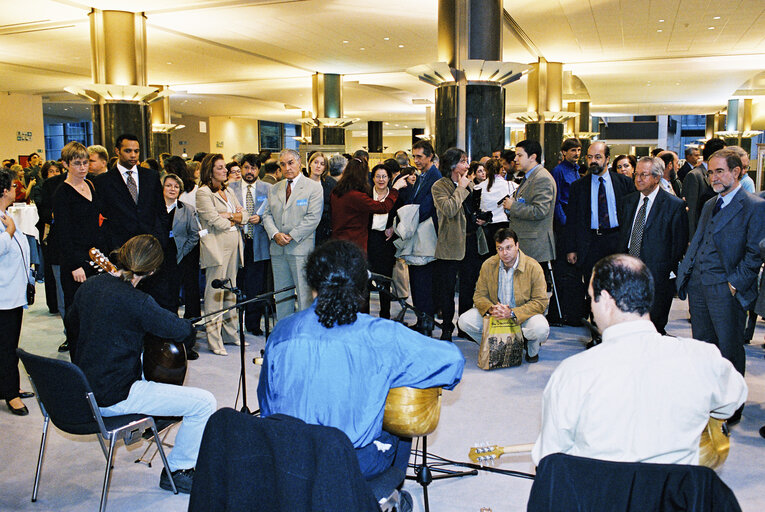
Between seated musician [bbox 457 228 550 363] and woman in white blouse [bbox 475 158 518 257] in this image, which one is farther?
woman in white blouse [bbox 475 158 518 257]

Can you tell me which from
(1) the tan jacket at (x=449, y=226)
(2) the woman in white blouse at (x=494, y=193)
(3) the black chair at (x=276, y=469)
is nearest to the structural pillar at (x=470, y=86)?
(2) the woman in white blouse at (x=494, y=193)

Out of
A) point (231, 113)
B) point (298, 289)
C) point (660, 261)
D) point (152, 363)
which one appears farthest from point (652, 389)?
point (231, 113)

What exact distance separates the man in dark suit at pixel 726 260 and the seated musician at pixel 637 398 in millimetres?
2067

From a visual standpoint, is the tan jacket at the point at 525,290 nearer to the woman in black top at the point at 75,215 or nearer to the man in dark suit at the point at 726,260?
the man in dark suit at the point at 726,260

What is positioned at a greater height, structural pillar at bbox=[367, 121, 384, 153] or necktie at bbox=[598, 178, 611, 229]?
structural pillar at bbox=[367, 121, 384, 153]

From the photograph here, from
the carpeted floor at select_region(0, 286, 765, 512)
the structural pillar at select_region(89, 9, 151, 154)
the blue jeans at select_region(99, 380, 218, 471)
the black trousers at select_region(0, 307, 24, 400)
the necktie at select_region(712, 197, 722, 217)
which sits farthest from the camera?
the structural pillar at select_region(89, 9, 151, 154)

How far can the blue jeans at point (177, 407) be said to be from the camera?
2.86m

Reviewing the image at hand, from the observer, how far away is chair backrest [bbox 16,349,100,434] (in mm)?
2553

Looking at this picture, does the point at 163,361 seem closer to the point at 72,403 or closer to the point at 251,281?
the point at 72,403

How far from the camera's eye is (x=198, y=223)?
5469 millimetres

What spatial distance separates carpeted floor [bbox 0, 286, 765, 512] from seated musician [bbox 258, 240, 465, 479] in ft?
2.46

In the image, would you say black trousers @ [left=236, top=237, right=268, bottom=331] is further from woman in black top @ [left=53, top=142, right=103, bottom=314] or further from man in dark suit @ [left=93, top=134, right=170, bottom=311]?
woman in black top @ [left=53, top=142, right=103, bottom=314]

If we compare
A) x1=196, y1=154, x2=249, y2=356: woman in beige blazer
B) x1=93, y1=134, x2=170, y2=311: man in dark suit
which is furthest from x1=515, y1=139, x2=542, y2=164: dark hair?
x1=93, y1=134, x2=170, y2=311: man in dark suit

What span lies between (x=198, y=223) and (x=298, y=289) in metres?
0.99
